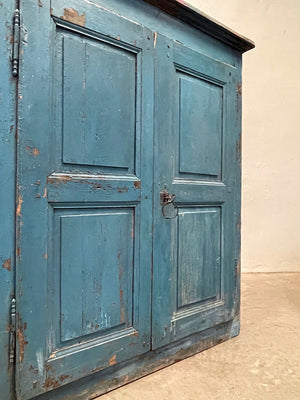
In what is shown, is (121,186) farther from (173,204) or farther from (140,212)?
(173,204)

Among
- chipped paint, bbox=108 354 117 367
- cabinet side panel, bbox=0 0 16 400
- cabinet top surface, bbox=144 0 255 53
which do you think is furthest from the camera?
cabinet top surface, bbox=144 0 255 53

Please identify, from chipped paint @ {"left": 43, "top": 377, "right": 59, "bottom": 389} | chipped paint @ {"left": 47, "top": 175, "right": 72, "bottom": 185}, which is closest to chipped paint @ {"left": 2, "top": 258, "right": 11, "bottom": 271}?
chipped paint @ {"left": 47, "top": 175, "right": 72, "bottom": 185}

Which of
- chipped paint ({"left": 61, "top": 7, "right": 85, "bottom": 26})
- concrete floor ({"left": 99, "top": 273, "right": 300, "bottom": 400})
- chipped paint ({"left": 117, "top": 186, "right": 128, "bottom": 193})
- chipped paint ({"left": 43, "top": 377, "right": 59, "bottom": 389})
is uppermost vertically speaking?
chipped paint ({"left": 61, "top": 7, "right": 85, "bottom": 26})

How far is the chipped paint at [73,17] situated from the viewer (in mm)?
1046

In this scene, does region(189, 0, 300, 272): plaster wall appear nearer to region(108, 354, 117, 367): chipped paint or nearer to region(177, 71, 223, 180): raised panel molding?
region(177, 71, 223, 180): raised panel molding

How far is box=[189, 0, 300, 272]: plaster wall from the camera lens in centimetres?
302

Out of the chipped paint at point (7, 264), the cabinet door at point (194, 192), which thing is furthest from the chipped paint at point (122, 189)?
the chipped paint at point (7, 264)

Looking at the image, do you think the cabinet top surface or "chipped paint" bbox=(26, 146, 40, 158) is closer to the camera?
"chipped paint" bbox=(26, 146, 40, 158)

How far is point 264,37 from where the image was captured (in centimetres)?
303

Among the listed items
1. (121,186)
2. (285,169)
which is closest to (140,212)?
(121,186)

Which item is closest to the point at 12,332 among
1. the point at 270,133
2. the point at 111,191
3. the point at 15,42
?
the point at 111,191

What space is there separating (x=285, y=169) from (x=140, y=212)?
2.38m

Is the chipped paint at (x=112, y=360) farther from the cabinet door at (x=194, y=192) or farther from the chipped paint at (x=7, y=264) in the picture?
the chipped paint at (x=7, y=264)

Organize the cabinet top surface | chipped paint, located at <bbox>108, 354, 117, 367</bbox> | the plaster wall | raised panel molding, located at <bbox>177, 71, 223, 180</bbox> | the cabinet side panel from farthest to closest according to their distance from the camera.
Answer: the plaster wall
raised panel molding, located at <bbox>177, 71, 223, 180</bbox>
the cabinet top surface
chipped paint, located at <bbox>108, 354, 117, 367</bbox>
the cabinet side panel
